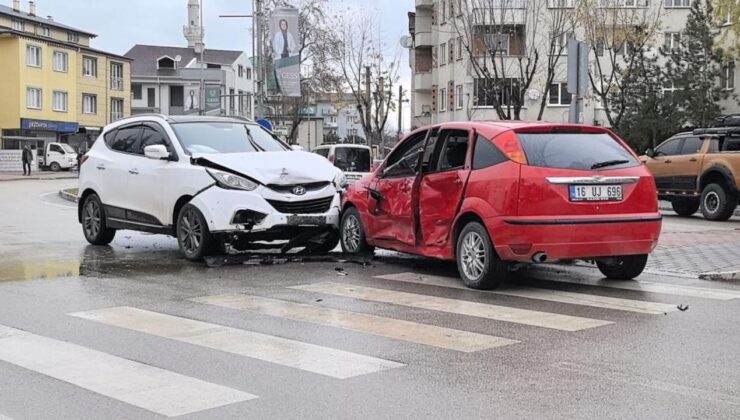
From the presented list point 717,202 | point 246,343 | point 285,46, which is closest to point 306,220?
point 246,343

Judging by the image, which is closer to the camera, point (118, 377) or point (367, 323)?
point (118, 377)

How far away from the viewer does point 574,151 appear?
861cm

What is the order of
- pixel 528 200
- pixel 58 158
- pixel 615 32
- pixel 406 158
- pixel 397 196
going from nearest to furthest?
1. pixel 528 200
2. pixel 397 196
3. pixel 406 158
4. pixel 615 32
5. pixel 58 158

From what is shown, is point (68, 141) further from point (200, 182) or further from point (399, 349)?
point (399, 349)

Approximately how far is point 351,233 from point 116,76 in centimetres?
6415

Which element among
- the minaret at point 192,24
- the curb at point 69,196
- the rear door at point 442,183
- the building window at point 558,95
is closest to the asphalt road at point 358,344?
the rear door at point 442,183

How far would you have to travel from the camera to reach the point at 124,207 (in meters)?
12.1

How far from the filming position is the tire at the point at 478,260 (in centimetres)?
841

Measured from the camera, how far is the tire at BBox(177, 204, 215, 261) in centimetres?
1048

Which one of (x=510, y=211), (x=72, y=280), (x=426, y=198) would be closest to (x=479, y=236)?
(x=510, y=211)

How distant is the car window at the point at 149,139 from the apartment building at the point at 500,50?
58.1 feet

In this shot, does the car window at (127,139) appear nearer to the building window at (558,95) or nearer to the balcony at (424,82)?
the building window at (558,95)

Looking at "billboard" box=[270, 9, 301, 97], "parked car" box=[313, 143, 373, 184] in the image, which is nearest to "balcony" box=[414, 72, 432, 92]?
"parked car" box=[313, 143, 373, 184]

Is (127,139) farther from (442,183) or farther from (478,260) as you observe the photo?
(478,260)
